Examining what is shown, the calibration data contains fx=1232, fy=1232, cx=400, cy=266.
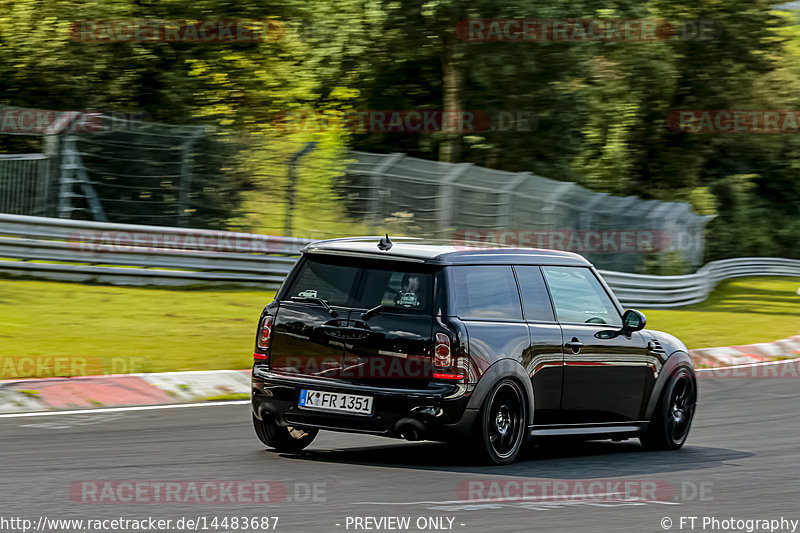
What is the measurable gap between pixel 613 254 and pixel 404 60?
809 centimetres

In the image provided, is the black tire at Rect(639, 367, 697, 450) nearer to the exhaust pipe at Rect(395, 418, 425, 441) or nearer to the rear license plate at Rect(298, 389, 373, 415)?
the exhaust pipe at Rect(395, 418, 425, 441)

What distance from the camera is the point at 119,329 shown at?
15430 mm

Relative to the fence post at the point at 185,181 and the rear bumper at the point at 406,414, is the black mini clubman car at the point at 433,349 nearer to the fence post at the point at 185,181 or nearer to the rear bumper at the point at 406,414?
the rear bumper at the point at 406,414

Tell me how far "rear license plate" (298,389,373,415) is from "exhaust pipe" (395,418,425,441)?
0.75ft

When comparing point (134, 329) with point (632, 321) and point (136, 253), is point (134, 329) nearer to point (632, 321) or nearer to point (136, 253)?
point (136, 253)

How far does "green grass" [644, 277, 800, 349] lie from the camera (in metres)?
21.2

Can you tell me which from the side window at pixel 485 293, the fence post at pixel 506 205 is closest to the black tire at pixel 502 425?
the side window at pixel 485 293

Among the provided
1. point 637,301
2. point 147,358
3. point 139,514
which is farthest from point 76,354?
point 637,301

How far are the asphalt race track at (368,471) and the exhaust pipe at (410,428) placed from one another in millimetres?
257

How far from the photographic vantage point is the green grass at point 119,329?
1297 cm

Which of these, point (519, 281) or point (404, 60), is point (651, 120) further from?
point (519, 281)

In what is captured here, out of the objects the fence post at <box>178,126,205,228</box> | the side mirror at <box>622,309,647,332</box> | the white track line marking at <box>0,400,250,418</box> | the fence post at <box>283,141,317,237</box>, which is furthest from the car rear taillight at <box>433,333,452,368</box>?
the fence post at <box>178,126,205,228</box>

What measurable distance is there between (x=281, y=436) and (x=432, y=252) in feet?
5.87

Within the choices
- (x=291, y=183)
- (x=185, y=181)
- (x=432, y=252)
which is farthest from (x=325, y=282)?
(x=185, y=181)
